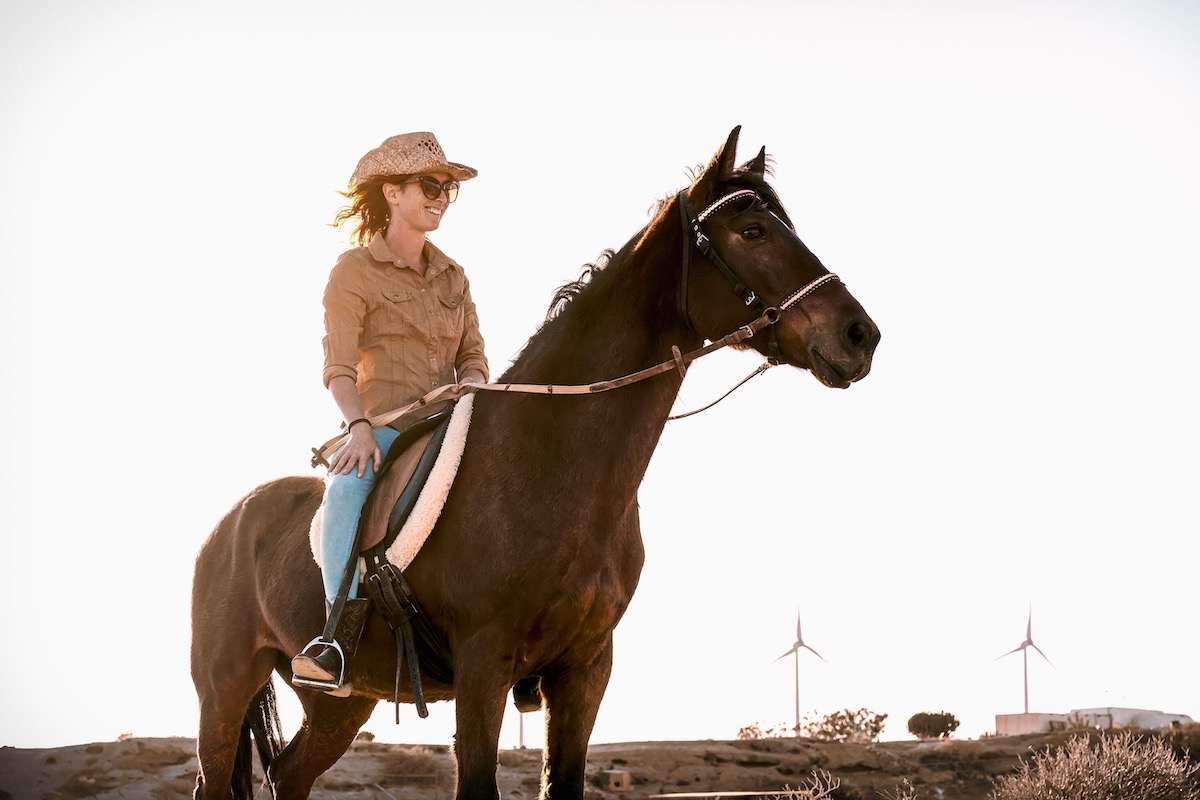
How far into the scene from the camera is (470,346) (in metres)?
8.95

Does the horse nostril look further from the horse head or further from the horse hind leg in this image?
the horse hind leg

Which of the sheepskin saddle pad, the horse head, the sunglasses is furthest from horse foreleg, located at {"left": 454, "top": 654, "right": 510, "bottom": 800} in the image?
the sunglasses

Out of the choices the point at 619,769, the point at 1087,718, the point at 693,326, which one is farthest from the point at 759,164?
the point at 1087,718

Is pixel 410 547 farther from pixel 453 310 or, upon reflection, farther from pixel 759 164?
pixel 759 164

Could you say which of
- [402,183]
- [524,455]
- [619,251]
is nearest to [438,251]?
[402,183]

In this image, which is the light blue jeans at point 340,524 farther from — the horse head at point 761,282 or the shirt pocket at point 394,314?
the horse head at point 761,282

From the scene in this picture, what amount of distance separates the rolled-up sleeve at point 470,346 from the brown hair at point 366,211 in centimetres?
78

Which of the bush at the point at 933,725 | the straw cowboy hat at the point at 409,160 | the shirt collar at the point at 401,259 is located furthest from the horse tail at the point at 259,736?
the bush at the point at 933,725

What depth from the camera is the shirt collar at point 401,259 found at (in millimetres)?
8422

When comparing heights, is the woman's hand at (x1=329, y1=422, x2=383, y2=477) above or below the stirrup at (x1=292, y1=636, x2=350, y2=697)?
above

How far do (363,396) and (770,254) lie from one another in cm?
317

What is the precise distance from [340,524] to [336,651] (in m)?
0.76

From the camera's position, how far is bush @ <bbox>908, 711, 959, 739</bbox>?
195 feet

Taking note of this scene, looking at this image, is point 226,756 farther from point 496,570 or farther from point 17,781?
point 17,781
